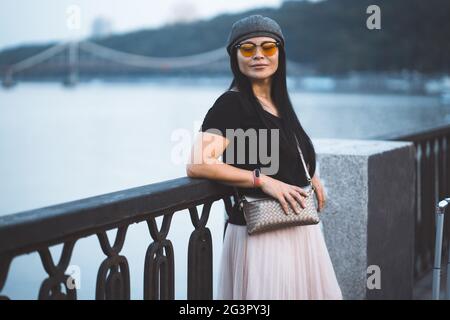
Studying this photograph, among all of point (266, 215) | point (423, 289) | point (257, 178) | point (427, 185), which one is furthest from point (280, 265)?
point (427, 185)

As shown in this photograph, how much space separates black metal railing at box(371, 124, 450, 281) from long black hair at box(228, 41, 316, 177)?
8.22ft

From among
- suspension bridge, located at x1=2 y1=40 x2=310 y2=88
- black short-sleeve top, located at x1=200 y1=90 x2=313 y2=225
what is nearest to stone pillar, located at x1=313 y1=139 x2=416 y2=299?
black short-sleeve top, located at x1=200 y1=90 x2=313 y2=225

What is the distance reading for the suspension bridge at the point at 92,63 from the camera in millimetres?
63531

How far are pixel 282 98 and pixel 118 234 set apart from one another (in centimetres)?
74

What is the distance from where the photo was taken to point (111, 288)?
7.28 ft

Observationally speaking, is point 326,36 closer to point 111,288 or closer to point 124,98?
point 124,98

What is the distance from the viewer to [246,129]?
8.34 feet

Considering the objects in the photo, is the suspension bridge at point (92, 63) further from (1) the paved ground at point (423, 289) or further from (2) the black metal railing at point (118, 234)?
(2) the black metal railing at point (118, 234)

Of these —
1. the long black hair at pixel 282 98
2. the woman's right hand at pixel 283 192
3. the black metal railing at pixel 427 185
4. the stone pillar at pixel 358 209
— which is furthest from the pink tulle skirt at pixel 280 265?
the black metal railing at pixel 427 185

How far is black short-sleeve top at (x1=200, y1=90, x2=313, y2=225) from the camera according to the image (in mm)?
2500

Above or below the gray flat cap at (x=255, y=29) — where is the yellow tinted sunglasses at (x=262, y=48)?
below

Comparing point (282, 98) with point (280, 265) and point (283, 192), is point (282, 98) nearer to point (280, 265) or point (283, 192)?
point (283, 192)

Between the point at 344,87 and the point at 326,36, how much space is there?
5056 mm

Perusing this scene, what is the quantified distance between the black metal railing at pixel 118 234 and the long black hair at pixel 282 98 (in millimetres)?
297
